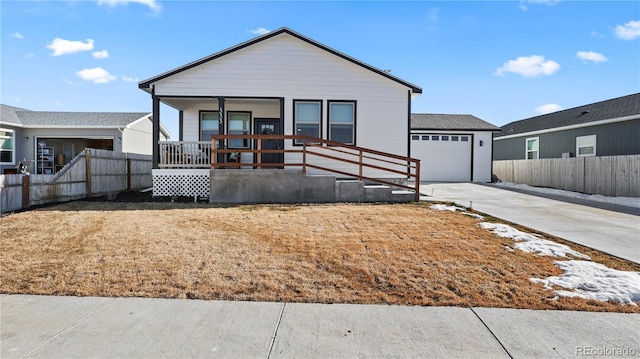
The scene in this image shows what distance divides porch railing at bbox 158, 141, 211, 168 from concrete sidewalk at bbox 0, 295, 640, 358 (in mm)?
7807

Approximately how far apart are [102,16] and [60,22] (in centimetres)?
177

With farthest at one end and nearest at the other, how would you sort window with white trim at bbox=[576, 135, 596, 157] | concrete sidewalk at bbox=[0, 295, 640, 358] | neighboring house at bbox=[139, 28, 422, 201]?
window with white trim at bbox=[576, 135, 596, 157] → neighboring house at bbox=[139, 28, 422, 201] → concrete sidewalk at bbox=[0, 295, 640, 358]

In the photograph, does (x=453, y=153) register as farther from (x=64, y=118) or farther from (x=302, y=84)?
(x=64, y=118)

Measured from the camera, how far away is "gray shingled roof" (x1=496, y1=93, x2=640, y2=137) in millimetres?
15688

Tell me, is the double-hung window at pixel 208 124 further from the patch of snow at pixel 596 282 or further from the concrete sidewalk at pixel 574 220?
the patch of snow at pixel 596 282

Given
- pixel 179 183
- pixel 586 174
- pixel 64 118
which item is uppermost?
pixel 64 118

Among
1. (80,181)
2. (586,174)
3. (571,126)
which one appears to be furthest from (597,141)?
(80,181)

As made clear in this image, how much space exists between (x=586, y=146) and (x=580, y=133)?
0.74m

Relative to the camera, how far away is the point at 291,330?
3150 mm

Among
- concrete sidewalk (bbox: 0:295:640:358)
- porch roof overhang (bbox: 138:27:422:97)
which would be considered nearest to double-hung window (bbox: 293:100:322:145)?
porch roof overhang (bbox: 138:27:422:97)

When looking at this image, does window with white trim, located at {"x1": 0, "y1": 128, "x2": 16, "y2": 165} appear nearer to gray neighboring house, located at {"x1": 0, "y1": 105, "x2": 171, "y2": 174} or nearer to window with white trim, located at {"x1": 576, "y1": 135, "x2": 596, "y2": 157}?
gray neighboring house, located at {"x1": 0, "y1": 105, "x2": 171, "y2": 174}

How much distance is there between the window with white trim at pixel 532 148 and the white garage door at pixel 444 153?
487cm

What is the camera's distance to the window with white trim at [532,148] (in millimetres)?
20625

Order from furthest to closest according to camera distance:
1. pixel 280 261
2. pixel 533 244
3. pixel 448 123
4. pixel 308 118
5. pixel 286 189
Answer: pixel 448 123 < pixel 308 118 < pixel 286 189 < pixel 533 244 < pixel 280 261
